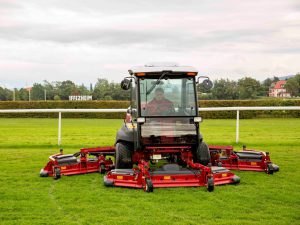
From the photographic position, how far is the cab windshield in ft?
29.5

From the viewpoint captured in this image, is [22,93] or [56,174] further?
[22,93]

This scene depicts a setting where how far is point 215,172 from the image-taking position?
8297 millimetres

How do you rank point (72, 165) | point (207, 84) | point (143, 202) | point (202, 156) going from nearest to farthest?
point (143, 202) → point (207, 84) → point (202, 156) → point (72, 165)

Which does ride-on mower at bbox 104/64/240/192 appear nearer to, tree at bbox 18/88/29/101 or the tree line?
the tree line

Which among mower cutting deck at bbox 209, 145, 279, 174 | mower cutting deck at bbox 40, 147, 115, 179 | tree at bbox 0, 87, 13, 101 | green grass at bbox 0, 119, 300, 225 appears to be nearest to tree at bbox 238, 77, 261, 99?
tree at bbox 0, 87, 13, 101

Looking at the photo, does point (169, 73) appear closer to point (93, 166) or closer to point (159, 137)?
point (159, 137)

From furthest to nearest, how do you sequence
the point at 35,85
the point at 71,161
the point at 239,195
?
1. the point at 35,85
2. the point at 71,161
3. the point at 239,195

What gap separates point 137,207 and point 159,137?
7.21 feet

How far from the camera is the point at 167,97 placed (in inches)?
357

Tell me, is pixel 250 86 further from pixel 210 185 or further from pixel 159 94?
pixel 210 185

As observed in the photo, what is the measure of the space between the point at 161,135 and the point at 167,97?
0.77 metres

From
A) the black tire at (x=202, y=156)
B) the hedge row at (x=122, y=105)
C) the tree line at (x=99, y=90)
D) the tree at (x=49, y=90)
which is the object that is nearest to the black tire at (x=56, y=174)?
the black tire at (x=202, y=156)

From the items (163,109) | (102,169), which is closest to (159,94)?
(163,109)

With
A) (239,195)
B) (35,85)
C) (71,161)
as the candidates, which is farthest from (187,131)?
(35,85)
